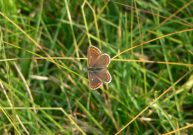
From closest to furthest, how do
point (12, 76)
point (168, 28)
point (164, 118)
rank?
point (164, 118), point (12, 76), point (168, 28)

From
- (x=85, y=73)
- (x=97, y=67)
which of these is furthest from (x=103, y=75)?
(x=85, y=73)

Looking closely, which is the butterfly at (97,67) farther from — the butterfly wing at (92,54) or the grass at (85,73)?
the grass at (85,73)

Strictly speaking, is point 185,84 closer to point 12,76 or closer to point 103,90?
point 103,90

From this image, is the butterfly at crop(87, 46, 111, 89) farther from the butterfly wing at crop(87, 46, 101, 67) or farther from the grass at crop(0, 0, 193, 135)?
the grass at crop(0, 0, 193, 135)

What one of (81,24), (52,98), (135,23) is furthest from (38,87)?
(135,23)

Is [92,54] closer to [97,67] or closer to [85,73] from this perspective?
[97,67]

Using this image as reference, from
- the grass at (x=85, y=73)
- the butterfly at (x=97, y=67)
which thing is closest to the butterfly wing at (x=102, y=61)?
the butterfly at (x=97, y=67)

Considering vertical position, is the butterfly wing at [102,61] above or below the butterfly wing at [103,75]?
above
